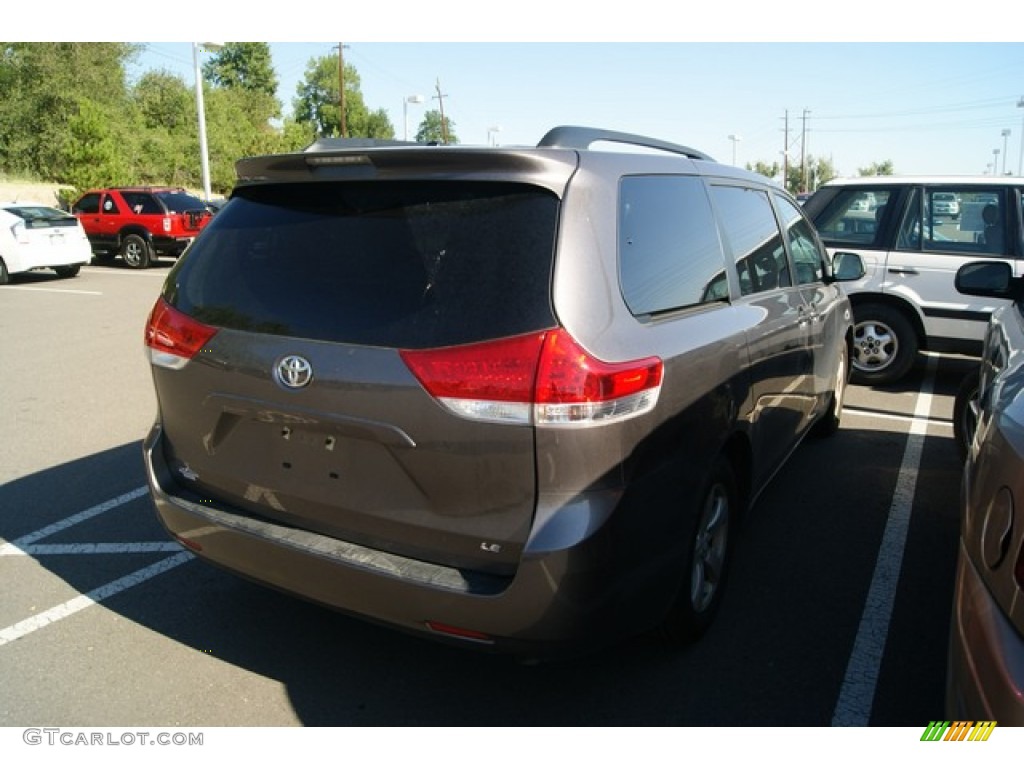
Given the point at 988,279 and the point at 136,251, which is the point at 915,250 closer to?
the point at 988,279

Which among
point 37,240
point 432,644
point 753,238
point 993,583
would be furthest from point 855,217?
point 37,240

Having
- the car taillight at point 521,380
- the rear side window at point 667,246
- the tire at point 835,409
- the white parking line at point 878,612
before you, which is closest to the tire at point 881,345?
the tire at point 835,409

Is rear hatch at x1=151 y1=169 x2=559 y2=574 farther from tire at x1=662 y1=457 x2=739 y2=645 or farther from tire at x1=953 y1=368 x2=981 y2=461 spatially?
tire at x1=953 y1=368 x2=981 y2=461

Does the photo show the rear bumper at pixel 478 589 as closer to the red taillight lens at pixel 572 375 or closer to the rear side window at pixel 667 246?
the red taillight lens at pixel 572 375

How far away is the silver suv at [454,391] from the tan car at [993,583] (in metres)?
0.89

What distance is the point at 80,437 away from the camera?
18.9ft

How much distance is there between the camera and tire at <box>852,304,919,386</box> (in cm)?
729

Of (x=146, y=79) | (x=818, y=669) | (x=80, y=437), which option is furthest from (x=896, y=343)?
(x=146, y=79)

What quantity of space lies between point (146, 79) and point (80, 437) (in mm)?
56248

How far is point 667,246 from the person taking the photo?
2920 millimetres

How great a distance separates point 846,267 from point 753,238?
70.8 inches

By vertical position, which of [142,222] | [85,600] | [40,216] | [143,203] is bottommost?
[85,600]

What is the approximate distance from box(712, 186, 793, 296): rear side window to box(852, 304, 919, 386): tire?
11.5 feet
